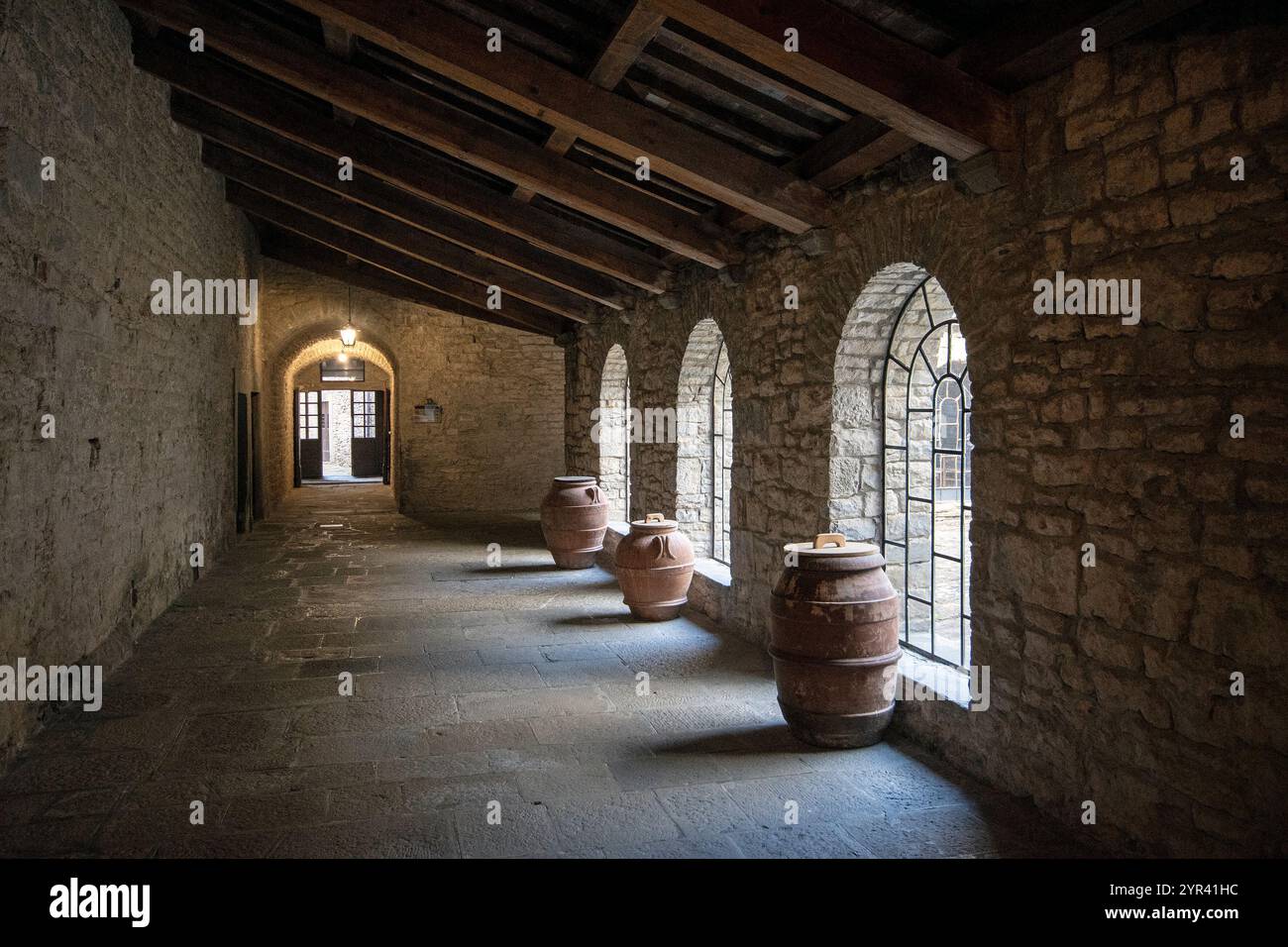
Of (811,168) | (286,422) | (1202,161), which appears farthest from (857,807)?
(286,422)

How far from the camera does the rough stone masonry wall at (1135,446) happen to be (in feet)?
8.31

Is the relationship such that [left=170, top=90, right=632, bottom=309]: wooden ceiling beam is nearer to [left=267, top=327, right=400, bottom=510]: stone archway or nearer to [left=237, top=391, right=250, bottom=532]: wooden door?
[left=237, top=391, right=250, bottom=532]: wooden door

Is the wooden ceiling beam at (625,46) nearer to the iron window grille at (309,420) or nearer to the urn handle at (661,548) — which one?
the urn handle at (661,548)

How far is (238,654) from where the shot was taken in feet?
18.4

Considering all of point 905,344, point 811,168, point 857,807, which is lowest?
point 857,807

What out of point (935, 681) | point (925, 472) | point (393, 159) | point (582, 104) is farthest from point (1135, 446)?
point (393, 159)

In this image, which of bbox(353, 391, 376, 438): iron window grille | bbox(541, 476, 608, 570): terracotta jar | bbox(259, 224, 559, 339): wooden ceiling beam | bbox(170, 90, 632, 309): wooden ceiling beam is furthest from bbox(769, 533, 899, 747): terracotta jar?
bbox(353, 391, 376, 438): iron window grille

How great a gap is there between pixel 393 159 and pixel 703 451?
3.31 m

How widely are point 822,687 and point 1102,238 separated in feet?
6.72

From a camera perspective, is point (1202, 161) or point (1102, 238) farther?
point (1102, 238)

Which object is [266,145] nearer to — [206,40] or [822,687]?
[206,40]

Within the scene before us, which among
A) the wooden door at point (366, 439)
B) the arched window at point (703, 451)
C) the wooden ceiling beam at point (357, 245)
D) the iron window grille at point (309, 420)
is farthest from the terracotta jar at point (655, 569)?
the iron window grille at point (309, 420)

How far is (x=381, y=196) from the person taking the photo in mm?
7996

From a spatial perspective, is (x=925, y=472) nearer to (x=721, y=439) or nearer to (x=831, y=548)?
(x=831, y=548)
